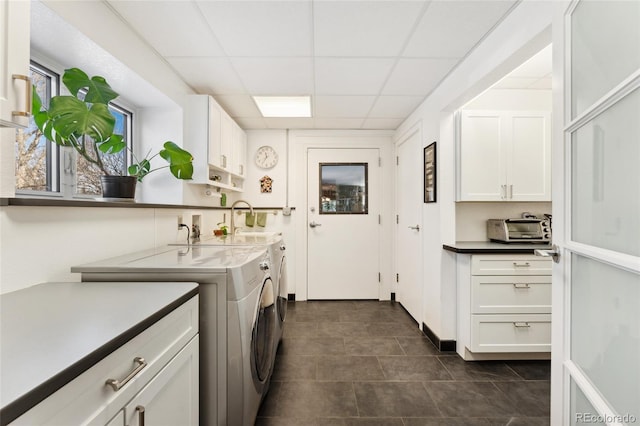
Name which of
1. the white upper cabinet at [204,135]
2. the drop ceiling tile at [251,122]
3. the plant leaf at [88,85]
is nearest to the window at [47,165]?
the plant leaf at [88,85]

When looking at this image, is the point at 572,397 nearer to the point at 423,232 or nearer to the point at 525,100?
the point at 423,232

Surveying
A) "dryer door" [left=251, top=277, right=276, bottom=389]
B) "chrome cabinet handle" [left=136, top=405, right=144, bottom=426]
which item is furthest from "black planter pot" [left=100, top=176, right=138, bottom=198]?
→ "chrome cabinet handle" [left=136, top=405, right=144, bottom=426]

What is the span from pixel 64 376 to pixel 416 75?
2503 mm

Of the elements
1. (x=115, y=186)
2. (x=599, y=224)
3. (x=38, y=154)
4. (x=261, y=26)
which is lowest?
(x=599, y=224)

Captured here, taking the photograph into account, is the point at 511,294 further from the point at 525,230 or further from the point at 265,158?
the point at 265,158

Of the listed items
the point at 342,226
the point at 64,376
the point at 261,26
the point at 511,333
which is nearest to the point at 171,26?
the point at 261,26

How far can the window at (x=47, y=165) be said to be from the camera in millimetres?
1353

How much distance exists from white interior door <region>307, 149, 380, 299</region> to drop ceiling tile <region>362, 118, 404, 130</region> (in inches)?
12.0

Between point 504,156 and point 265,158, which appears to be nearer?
point 504,156

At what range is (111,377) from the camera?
2.10 feet

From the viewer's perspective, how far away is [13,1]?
0.72 m

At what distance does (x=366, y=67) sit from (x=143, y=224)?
1.86 m

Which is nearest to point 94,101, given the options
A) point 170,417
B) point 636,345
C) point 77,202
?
point 77,202

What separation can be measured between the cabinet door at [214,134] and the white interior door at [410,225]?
1.91 metres
